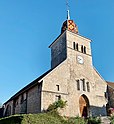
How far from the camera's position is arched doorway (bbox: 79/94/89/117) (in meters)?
26.3

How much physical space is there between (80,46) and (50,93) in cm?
1011

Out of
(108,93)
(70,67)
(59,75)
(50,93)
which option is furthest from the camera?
(108,93)

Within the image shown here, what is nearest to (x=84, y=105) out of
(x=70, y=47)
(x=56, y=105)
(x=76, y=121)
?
(x=56, y=105)

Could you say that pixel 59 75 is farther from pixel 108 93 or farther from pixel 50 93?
pixel 108 93

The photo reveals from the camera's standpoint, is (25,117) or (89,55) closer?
(25,117)

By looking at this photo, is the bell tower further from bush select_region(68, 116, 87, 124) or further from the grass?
the grass

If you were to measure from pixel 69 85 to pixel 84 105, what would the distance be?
3666mm

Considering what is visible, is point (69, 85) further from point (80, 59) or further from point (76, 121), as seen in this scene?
point (76, 121)

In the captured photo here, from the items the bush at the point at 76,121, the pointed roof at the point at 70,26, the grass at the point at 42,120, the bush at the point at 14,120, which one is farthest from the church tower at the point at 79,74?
the bush at the point at 14,120

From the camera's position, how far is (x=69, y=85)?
1013 inches

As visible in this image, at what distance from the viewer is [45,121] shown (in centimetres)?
1909

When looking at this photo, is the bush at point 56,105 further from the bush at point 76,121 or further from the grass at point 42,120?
the bush at point 76,121

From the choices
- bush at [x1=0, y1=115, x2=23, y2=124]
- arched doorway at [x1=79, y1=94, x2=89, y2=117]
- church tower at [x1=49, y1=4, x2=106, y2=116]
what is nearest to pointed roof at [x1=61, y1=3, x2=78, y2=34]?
church tower at [x1=49, y1=4, x2=106, y2=116]

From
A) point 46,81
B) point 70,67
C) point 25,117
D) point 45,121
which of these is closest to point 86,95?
point 70,67
